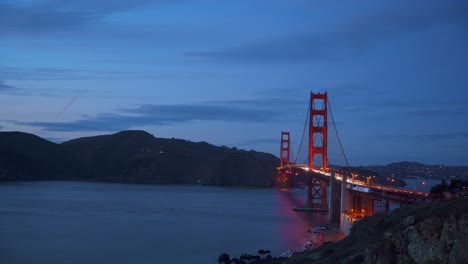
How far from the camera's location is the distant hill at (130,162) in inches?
3184

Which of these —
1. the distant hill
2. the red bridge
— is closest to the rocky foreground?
the red bridge

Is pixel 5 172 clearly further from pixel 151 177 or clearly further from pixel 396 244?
pixel 396 244

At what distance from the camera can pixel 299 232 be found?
23.9 meters

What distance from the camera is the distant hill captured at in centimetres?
8088

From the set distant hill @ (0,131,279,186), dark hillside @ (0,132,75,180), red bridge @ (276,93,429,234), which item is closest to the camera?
red bridge @ (276,93,429,234)

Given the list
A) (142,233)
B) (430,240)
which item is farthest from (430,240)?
(142,233)

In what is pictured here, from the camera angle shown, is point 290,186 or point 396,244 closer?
point 396,244

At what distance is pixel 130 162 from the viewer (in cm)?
8950

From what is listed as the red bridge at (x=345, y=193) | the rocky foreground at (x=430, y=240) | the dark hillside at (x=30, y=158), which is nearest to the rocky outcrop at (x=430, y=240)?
the rocky foreground at (x=430, y=240)

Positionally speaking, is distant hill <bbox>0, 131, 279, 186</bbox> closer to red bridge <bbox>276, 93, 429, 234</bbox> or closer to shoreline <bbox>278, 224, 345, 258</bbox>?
red bridge <bbox>276, 93, 429, 234</bbox>

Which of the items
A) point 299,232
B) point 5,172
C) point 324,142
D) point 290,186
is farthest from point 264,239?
point 5,172

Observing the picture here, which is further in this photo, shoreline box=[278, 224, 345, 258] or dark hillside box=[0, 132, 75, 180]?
dark hillside box=[0, 132, 75, 180]

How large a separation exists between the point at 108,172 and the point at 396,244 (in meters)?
84.1

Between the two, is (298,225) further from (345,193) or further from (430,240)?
(430,240)
